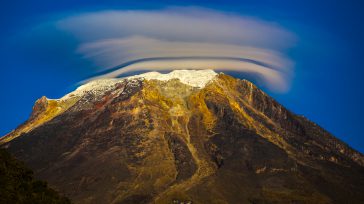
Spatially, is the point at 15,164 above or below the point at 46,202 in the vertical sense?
above

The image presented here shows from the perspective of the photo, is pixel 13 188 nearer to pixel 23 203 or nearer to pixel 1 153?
pixel 23 203

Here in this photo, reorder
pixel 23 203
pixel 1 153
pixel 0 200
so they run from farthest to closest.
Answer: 1. pixel 1 153
2. pixel 23 203
3. pixel 0 200

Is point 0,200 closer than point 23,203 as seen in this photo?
Yes

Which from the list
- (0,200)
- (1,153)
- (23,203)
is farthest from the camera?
(1,153)

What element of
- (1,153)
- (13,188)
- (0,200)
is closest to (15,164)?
(1,153)

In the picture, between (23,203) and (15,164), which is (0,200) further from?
(15,164)

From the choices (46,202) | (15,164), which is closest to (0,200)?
(46,202)
